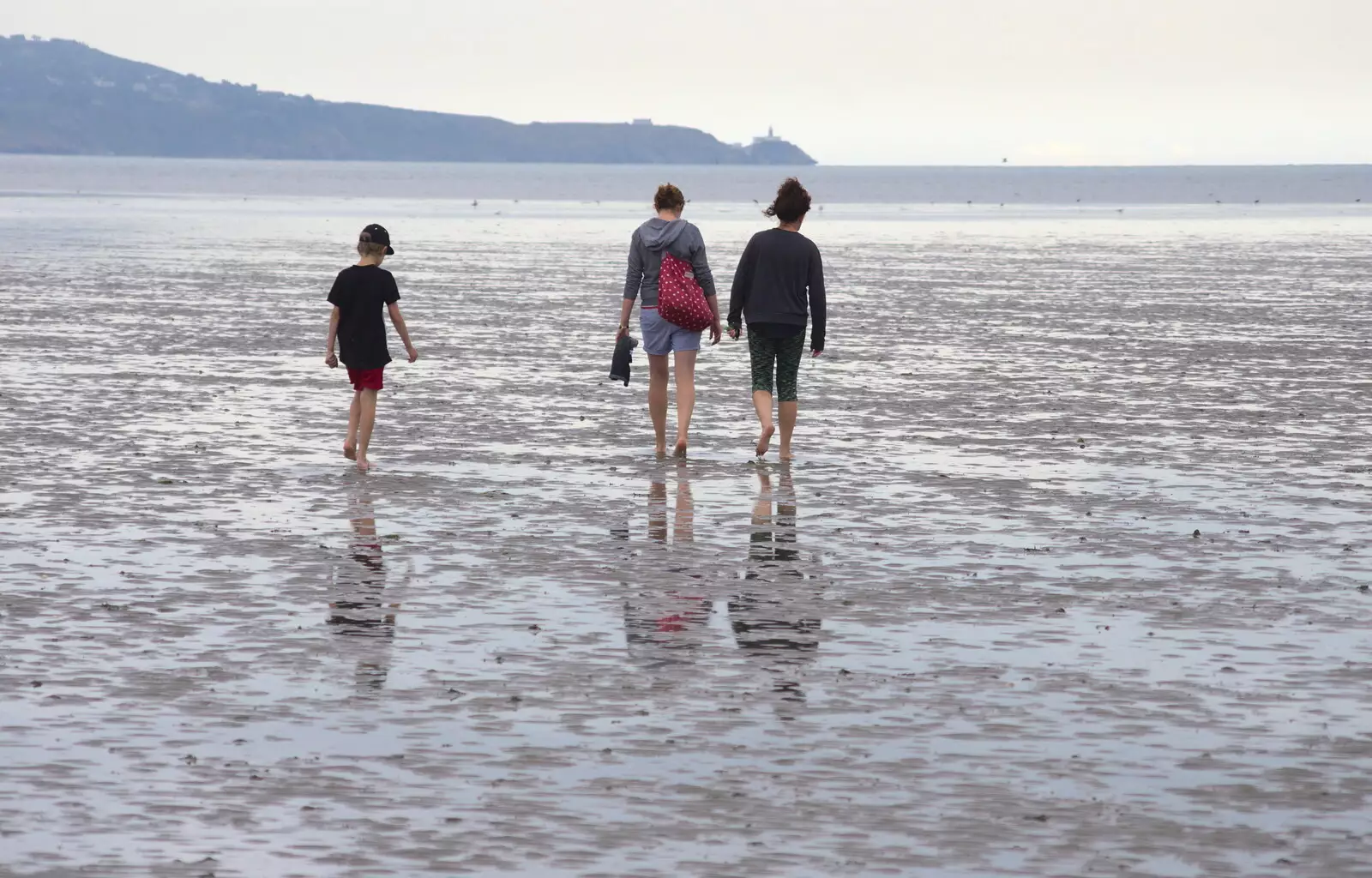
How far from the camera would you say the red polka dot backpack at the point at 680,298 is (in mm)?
14039

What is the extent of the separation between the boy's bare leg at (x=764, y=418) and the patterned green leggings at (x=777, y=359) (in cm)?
5

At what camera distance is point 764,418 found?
14016 millimetres

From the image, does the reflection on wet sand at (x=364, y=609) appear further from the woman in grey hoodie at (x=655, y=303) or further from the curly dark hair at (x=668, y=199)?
the curly dark hair at (x=668, y=199)

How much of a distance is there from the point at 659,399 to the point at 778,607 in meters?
5.43

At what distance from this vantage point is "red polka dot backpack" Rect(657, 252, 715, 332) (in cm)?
1404

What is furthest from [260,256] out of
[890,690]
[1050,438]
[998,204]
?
[998,204]

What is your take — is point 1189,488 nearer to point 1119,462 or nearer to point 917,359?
point 1119,462

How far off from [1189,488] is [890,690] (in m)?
5.59

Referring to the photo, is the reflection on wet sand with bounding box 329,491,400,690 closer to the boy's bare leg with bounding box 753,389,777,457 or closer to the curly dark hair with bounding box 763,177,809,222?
the boy's bare leg with bounding box 753,389,777,457

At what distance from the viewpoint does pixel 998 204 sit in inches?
4855

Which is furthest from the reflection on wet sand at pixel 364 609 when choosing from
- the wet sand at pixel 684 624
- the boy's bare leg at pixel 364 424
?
the boy's bare leg at pixel 364 424

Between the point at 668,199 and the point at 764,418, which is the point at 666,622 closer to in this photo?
the point at 764,418

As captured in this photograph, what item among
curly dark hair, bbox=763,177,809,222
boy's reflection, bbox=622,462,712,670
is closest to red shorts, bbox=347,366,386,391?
curly dark hair, bbox=763,177,809,222

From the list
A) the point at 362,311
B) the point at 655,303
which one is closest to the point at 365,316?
the point at 362,311
